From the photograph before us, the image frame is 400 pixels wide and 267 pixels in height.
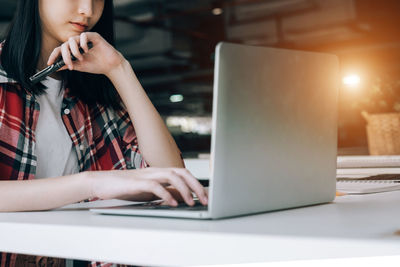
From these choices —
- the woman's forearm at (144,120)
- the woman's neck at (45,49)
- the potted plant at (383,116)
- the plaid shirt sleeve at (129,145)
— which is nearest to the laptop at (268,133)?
the woman's forearm at (144,120)

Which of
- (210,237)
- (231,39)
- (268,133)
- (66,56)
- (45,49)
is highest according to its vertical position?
(231,39)

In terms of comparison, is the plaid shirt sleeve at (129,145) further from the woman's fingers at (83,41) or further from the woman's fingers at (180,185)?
the woman's fingers at (180,185)

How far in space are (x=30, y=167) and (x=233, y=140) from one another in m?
0.73

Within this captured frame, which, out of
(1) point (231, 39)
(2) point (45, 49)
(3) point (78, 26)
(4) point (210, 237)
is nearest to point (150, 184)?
(4) point (210, 237)

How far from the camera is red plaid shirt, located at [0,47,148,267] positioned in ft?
3.85

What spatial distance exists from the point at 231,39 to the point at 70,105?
4852 mm

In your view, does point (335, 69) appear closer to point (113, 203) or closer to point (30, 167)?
point (113, 203)

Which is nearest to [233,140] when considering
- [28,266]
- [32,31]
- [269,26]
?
[28,266]

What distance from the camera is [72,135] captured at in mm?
1381

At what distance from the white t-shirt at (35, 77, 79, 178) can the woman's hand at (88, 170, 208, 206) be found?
1.74 feet

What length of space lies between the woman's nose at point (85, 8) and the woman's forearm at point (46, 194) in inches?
24.6

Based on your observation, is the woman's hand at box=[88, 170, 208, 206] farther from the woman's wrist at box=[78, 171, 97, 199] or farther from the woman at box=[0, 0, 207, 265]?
the woman at box=[0, 0, 207, 265]

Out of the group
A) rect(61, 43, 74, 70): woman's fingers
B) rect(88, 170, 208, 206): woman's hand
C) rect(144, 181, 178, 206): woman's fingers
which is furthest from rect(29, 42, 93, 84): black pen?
rect(144, 181, 178, 206): woman's fingers

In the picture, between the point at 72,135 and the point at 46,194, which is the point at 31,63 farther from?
the point at 46,194
